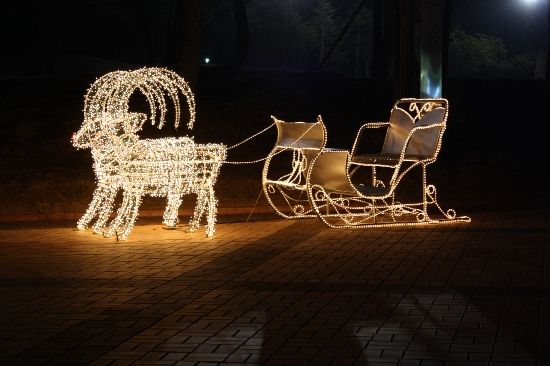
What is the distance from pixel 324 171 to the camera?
13453 millimetres

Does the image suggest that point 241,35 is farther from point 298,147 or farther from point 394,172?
point 298,147

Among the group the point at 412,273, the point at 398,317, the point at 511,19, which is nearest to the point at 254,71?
the point at 412,273

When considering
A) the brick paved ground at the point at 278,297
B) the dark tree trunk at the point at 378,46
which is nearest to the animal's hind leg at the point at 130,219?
the brick paved ground at the point at 278,297

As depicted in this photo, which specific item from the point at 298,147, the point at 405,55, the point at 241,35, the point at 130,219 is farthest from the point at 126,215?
the point at 241,35

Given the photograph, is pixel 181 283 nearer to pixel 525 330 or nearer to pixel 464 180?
pixel 525 330

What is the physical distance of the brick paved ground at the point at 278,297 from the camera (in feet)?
23.8

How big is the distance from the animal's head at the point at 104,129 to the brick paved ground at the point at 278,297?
1.10 metres

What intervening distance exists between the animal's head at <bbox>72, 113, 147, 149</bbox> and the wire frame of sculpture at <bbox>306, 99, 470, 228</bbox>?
7.53 feet

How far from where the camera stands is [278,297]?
9.07m

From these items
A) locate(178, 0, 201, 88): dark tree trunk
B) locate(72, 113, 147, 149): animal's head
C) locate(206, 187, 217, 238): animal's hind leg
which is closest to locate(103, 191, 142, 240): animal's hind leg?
locate(72, 113, 147, 149): animal's head

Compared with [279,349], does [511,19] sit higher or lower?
higher

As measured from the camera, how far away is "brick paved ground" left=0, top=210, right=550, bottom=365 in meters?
7.25

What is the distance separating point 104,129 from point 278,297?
161 inches

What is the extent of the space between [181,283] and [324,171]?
4.05 m
